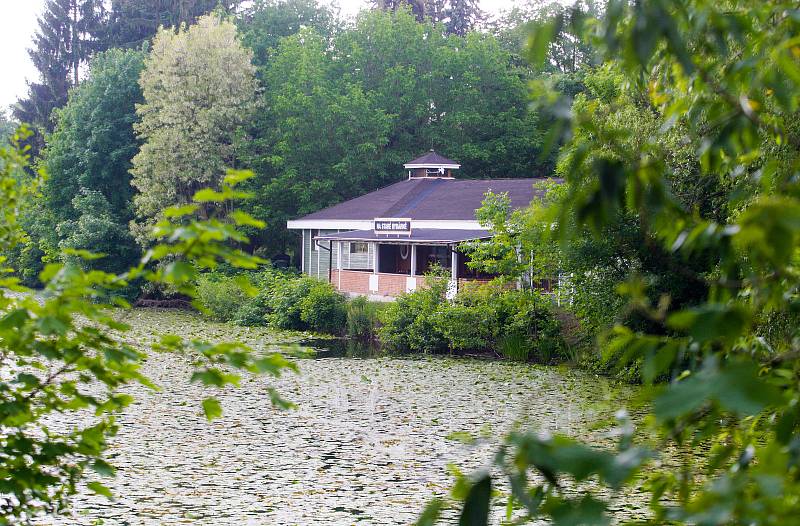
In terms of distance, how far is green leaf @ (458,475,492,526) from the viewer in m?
1.56

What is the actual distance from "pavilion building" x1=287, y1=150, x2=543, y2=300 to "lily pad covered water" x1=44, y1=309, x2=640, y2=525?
9078 mm

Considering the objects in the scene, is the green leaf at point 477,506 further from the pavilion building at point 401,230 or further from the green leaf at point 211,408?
the pavilion building at point 401,230

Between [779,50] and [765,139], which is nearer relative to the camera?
[779,50]

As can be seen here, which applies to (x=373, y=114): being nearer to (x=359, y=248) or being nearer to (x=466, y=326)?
(x=359, y=248)

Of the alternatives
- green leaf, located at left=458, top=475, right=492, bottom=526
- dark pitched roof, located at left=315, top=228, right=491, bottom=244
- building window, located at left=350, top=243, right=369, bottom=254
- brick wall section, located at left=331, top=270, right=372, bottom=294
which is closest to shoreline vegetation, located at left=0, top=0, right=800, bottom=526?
green leaf, located at left=458, top=475, right=492, bottom=526

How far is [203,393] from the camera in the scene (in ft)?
50.2

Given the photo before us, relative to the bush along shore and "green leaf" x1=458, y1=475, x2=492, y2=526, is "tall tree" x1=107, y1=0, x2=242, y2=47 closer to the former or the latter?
the bush along shore

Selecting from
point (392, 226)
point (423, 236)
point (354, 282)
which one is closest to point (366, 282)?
point (354, 282)

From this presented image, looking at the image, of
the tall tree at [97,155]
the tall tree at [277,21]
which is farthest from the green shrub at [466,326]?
the tall tree at [277,21]

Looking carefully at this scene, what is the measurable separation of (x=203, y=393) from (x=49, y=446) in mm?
12304

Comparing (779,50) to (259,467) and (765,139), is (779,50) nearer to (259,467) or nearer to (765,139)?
(765,139)

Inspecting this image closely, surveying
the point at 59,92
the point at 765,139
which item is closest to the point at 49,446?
the point at 765,139

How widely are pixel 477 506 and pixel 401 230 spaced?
2730 centimetres

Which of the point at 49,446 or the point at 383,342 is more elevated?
the point at 49,446
